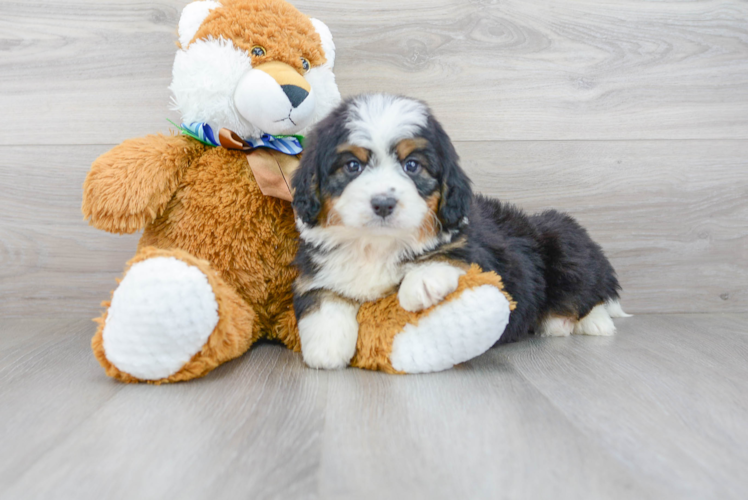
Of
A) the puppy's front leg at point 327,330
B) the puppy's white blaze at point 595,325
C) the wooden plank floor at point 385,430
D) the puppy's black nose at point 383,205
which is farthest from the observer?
the puppy's white blaze at point 595,325

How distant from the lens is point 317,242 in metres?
1.60

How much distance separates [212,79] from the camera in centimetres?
169

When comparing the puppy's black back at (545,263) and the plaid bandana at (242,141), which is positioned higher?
the plaid bandana at (242,141)

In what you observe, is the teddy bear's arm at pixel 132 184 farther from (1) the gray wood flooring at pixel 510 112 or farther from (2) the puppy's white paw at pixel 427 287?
(2) the puppy's white paw at pixel 427 287

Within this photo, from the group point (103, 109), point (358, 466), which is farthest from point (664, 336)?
point (103, 109)

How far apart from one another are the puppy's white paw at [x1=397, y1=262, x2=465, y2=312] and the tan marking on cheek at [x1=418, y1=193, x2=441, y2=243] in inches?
3.5

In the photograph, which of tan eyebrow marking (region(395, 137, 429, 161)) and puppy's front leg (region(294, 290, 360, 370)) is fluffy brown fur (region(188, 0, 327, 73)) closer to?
tan eyebrow marking (region(395, 137, 429, 161))

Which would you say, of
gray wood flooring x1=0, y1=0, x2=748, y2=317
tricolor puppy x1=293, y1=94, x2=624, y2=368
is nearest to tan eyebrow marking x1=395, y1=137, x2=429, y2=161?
tricolor puppy x1=293, y1=94, x2=624, y2=368

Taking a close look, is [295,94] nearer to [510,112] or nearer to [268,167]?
[268,167]

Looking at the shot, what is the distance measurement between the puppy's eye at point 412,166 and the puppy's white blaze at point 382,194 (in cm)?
3

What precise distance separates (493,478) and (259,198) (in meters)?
1.13

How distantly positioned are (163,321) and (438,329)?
0.68 m

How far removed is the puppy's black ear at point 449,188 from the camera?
4.90 ft

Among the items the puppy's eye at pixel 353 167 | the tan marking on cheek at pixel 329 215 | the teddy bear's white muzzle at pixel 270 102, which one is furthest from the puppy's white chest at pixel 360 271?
the teddy bear's white muzzle at pixel 270 102
